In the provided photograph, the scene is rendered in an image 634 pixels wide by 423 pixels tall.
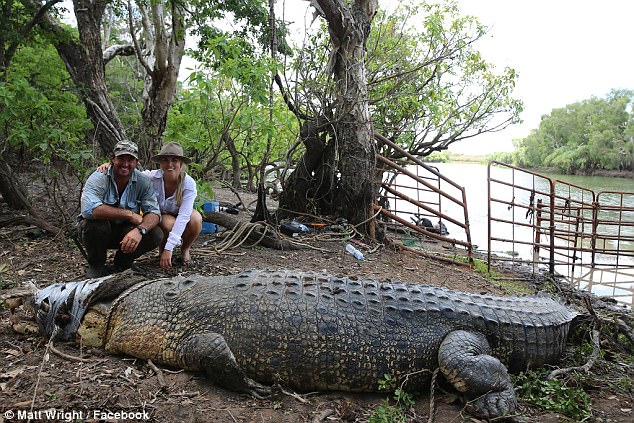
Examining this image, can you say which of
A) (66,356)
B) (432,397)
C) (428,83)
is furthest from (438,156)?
(66,356)

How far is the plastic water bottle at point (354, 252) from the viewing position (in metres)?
6.65

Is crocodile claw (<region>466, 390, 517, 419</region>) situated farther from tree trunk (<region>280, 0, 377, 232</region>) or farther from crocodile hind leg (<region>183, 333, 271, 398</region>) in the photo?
tree trunk (<region>280, 0, 377, 232</region>)

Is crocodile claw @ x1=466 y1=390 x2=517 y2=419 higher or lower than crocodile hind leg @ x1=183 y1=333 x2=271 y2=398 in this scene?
lower

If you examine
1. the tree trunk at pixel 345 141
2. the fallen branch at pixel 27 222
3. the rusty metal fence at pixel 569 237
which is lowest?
the rusty metal fence at pixel 569 237

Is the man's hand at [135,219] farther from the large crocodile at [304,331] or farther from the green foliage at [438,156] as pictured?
the green foliage at [438,156]

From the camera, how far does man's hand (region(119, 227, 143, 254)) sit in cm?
394

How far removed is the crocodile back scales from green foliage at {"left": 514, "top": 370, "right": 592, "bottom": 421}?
149 millimetres

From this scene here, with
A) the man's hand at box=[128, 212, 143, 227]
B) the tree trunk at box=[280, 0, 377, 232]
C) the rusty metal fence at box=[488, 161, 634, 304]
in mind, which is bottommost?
the rusty metal fence at box=[488, 161, 634, 304]

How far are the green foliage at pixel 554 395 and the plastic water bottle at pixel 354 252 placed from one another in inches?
134

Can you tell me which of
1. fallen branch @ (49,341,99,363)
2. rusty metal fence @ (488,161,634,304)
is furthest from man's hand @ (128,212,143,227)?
rusty metal fence @ (488,161,634,304)

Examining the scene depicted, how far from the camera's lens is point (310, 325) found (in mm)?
3104

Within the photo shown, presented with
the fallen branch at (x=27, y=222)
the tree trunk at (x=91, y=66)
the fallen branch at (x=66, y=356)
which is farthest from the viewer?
the tree trunk at (x=91, y=66)

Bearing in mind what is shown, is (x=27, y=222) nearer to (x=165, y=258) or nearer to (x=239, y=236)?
(x=239, y=236)

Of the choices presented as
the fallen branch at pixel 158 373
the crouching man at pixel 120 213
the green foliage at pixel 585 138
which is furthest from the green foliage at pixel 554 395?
the green foliage at pixel 585 138
